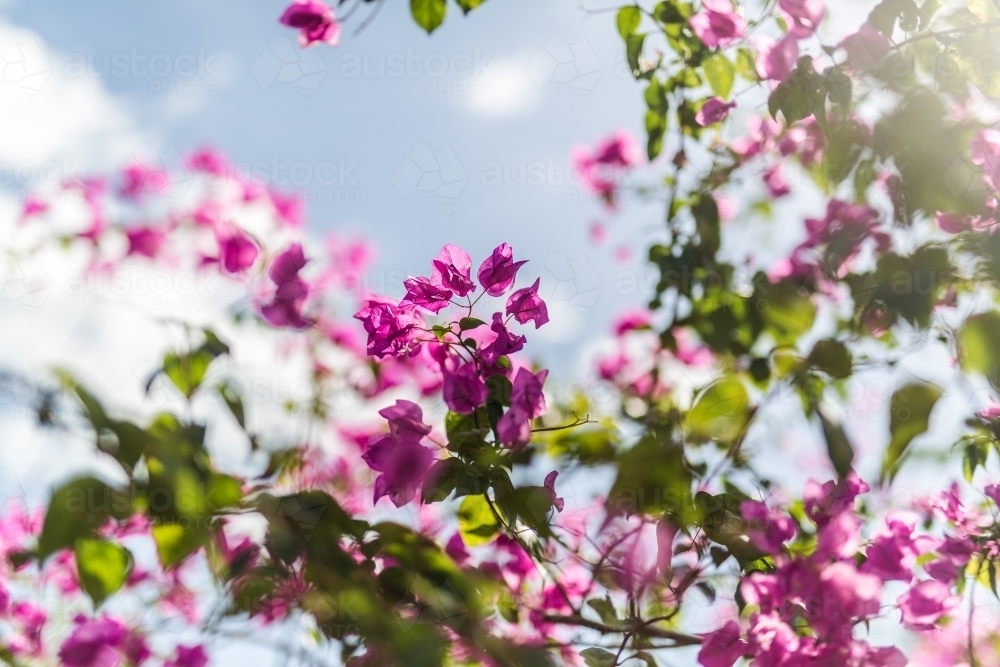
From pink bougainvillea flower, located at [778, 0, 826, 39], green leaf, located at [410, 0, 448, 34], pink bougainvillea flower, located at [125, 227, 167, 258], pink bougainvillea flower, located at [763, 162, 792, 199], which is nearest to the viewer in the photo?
green leaf, located at [410, 0, 448, 34]

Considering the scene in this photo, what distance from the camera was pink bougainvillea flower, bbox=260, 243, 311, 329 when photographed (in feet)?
3.74

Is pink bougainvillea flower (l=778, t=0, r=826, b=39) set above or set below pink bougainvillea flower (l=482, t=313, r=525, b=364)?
above

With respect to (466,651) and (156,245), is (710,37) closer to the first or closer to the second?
(466,651)

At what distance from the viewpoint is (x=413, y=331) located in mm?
783

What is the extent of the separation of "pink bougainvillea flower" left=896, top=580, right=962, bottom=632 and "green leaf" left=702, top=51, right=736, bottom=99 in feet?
2.41

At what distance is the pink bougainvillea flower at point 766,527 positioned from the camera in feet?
2.81

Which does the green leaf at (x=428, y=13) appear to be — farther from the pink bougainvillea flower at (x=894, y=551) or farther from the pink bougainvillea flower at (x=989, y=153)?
the pink bougainvillea flower at (x=894, y=551)

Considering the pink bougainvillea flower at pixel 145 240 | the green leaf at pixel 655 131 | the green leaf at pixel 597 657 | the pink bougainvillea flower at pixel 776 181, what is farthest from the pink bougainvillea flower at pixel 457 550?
the pink bougainvillea flower at pixel 145 240

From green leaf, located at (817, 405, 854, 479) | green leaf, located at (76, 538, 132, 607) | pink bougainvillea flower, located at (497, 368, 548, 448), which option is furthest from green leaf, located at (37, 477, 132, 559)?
green leaf, located at (817, 405, 854, 479)

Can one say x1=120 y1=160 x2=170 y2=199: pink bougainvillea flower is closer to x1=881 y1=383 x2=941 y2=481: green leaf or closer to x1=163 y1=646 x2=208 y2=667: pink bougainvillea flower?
Result: x1=163 y1=646 x2=208 y2=667: pink bougainvillea flower

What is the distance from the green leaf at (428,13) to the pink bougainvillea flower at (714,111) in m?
0.50

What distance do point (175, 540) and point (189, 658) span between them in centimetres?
82

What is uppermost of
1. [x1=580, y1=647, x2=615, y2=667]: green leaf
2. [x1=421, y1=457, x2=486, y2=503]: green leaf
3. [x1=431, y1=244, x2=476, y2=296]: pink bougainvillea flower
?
[x1=431, y1=244, x2=476, y2=296]: pink bougainvillea flower

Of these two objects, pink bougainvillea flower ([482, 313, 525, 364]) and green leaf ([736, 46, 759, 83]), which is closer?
pink bougainvillea flower ([482, 313, 525, 364])
